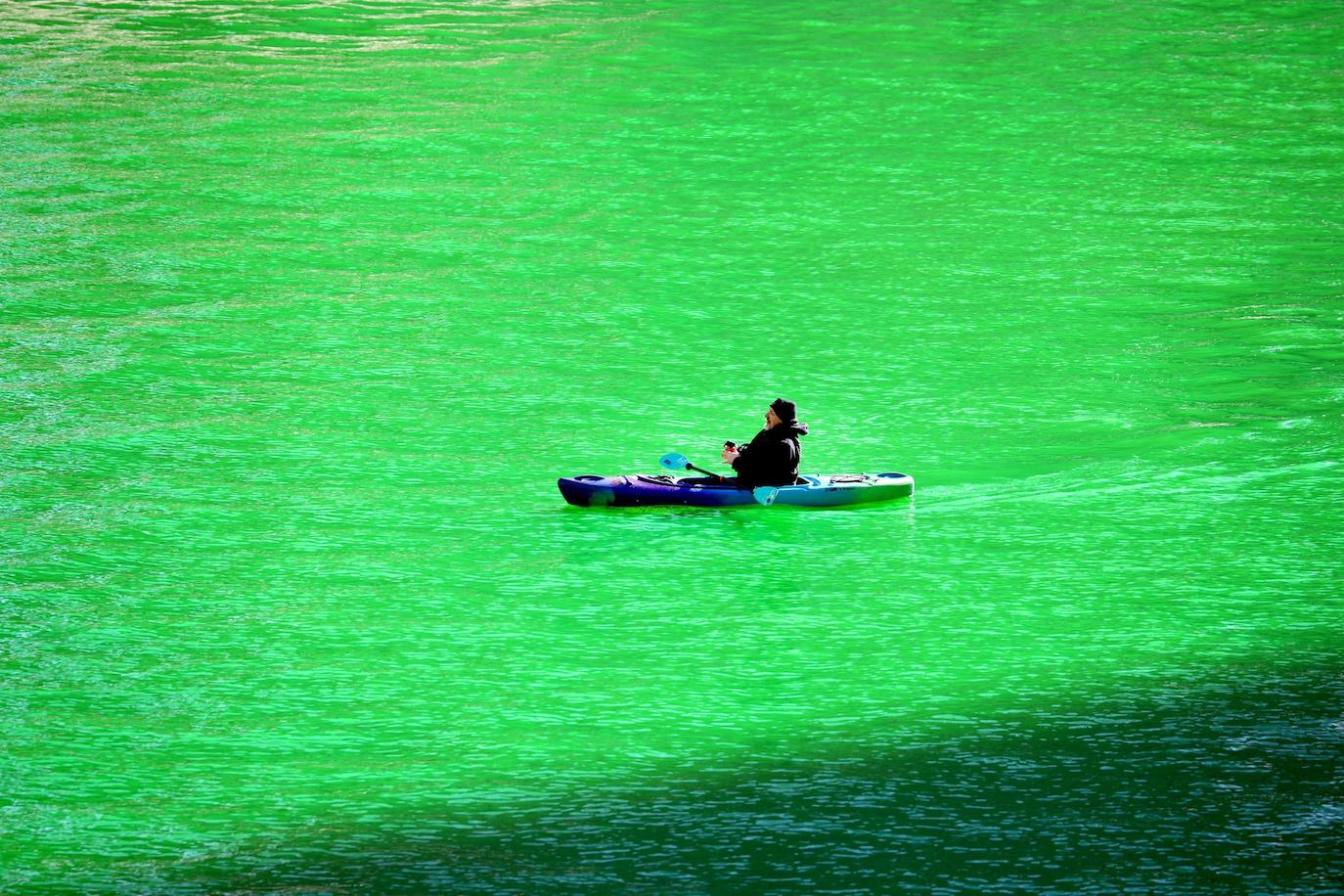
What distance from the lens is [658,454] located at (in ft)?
36.9

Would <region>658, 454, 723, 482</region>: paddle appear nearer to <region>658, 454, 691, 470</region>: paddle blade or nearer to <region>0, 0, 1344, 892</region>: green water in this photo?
<region>658, 454, 691, 470</region>: paddle blade

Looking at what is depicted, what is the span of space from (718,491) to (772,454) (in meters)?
0.37

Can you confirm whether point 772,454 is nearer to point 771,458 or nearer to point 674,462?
point 771,458

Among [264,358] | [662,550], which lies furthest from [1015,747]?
[264,358]

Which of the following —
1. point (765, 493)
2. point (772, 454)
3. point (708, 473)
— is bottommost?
point (765, 493)

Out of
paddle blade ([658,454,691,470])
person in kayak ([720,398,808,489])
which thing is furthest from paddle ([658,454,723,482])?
person in kayak ([720,398,808,489])

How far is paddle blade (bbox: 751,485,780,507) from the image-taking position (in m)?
10.3

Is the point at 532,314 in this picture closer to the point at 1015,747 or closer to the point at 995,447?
the point at 995,447

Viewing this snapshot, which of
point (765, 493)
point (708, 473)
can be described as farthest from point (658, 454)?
point (765, 493)

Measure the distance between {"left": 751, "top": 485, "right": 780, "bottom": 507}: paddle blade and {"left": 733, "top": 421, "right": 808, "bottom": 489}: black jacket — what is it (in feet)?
0.09

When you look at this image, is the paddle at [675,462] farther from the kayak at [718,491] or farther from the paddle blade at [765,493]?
the paddle blade at [765,493]

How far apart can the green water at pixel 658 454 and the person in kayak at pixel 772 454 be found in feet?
0.76

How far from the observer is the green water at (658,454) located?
6.87m

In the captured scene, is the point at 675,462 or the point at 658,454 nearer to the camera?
the point at 675,462
